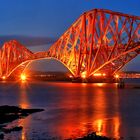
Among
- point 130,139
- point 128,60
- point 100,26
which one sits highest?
point 100,26

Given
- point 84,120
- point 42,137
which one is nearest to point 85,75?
point 84,120

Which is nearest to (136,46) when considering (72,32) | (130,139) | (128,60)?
(128,60)

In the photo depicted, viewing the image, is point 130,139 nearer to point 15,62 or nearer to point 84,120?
point 84,120

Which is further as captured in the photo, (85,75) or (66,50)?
(66,50)

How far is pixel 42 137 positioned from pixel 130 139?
5497 millimetres

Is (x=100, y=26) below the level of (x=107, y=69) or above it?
above

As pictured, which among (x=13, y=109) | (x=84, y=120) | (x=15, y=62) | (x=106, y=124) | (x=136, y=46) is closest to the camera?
(x=106, y=124)

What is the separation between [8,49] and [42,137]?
154478mm

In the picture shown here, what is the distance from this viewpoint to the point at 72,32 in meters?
127

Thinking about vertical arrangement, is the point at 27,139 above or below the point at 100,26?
below

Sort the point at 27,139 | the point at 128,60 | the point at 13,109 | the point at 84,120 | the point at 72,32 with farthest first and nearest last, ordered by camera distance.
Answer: the point at 72,32
the point at 128,60
the point at 13,109
the point at 84,120
the point at 27,139

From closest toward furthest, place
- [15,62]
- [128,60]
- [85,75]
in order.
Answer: [128,60] < [85,75] < [15,62]

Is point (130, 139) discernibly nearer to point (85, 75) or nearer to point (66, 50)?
point (85, 75)

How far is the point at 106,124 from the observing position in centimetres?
3672
